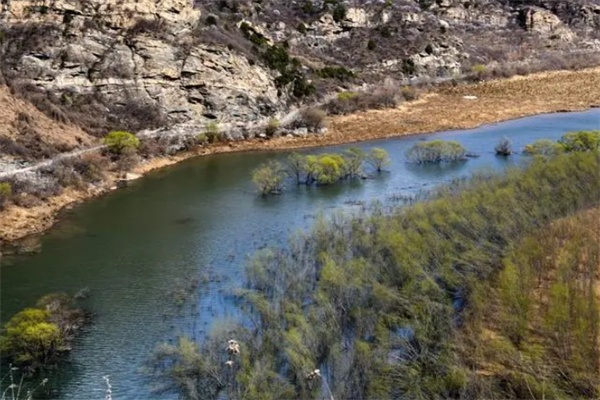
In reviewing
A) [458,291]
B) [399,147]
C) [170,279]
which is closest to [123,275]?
[170,279]

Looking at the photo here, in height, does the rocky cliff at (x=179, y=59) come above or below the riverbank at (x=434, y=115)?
above

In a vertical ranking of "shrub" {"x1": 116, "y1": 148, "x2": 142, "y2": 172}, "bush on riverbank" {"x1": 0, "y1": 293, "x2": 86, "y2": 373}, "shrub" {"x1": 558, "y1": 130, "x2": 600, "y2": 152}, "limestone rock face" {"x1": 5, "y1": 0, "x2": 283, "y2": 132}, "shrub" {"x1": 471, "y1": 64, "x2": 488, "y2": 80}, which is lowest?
"bush on riverbank" {"x1": 0, "y1": 293, "x2": 86, "y2": 373}

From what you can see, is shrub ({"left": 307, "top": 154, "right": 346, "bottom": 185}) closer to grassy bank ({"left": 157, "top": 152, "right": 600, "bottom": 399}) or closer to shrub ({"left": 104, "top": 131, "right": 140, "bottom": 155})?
shrub ({"left": 104, "top": 131, "right": 140, "bottom": 155})

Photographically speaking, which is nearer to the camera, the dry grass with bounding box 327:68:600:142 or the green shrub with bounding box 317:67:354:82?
the dry grass with bounding box 327:68:600:142

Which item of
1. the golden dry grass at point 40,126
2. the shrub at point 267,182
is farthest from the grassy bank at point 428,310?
the golden dry grass at point 40,126

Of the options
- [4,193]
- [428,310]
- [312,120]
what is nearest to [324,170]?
[312,120]

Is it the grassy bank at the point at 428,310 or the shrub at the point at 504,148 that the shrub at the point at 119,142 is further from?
the shrub at the point at 504,148

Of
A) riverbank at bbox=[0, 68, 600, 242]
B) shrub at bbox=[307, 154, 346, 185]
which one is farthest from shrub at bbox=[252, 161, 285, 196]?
riverbank at bbox=[0, 68, 600, 242]
